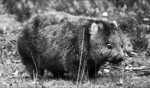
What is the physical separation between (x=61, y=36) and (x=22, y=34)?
1.11 metres

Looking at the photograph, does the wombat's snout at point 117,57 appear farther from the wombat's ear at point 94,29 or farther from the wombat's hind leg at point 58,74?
the wombat's hind leg at point 58,74

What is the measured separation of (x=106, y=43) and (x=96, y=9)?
6.58 meters

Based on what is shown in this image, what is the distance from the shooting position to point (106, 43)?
7.91 m

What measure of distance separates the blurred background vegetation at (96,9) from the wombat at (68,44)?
4.07 m

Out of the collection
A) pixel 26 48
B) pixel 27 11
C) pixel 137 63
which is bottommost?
pixel 137 63

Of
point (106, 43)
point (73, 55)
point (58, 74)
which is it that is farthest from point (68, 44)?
point (58, 74)

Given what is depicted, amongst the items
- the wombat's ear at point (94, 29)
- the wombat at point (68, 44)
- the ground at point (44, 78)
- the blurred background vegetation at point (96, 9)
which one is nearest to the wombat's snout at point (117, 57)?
the wombat at point (68, 44)

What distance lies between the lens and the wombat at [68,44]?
310 inches

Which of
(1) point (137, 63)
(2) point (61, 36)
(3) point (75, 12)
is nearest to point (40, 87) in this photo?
(2) point (61, 36)

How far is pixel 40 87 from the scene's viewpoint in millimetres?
7039

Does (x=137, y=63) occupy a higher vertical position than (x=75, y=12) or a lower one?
lower

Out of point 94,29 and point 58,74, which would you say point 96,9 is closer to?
point 58,74

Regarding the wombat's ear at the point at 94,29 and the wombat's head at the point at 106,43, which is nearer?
the wombat's head at the point at 106,43

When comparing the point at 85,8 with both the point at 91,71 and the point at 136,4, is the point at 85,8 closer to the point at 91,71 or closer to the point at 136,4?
the point at 136,4
